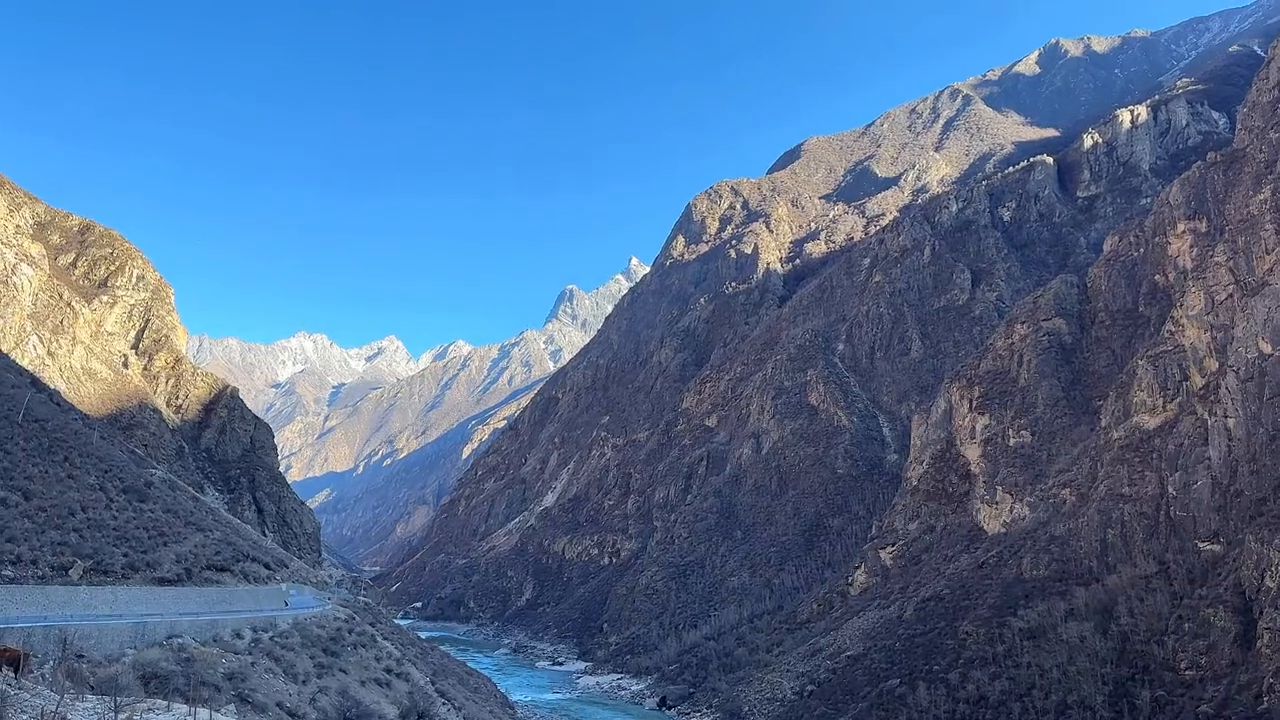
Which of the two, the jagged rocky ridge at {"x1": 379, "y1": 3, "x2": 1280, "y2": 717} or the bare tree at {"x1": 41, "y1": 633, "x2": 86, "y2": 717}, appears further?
the jagged rocky ridge at {"x1": 379, "y1": 3, "x2": 1280, "y2": 717}

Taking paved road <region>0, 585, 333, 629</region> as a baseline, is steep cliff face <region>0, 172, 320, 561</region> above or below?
above

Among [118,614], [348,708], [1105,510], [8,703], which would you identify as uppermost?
[118,614]

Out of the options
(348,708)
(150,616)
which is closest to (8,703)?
(150,616)

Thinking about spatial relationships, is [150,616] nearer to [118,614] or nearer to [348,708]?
[118,614]

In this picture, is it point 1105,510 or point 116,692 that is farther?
point 1105,510

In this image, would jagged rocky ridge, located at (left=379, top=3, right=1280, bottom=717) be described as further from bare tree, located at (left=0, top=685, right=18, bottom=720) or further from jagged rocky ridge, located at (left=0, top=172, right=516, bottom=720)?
bare tree, located at (left=0, top=685, right=18, bottom=720)

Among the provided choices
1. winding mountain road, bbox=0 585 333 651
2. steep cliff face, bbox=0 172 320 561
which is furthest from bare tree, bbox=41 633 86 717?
steep cliff face, bbox=0 172 320 561
